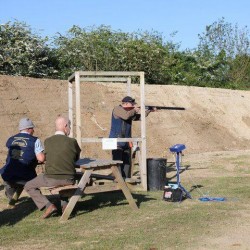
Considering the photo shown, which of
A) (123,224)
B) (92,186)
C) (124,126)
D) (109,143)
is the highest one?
(124,126)

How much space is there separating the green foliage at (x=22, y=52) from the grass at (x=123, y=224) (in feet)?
43.2

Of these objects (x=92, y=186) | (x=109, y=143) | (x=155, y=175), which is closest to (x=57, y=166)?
(x=92, y=186)

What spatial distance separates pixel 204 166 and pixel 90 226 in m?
8.04

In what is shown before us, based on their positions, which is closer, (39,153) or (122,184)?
(39,153)

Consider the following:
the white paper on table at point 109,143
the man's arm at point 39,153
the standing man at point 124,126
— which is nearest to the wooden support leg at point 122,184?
the man's arm at point 39,153

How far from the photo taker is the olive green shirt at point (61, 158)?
8180mm

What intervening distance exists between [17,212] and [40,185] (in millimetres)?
873

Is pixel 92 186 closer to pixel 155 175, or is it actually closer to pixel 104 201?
pixel 104 201

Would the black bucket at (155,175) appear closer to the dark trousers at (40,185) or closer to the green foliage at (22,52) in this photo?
the dark trousers at (40,185)

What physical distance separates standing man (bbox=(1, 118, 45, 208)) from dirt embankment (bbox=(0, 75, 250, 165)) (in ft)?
17.9

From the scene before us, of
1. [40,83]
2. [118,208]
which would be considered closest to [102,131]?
[40,83]

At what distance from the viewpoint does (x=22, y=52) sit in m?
23.4

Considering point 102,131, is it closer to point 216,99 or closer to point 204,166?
point 204,166

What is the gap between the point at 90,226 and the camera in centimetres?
761
